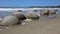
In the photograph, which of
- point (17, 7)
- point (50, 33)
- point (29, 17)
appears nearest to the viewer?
point (50, 33)

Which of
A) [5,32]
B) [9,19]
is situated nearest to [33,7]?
[9,19]

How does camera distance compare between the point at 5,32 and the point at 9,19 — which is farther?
the point at 9,19

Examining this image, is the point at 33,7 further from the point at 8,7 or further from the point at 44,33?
the point at 44,33

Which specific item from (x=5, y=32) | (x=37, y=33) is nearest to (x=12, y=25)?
(x=5, y=32)

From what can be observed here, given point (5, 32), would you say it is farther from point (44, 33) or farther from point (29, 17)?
point (29, 17)

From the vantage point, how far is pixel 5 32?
4.15 meters

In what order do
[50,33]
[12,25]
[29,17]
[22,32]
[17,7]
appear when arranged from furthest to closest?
[17,7], [29,17], [12,25], [22,32], [50,33]

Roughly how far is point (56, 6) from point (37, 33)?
407 inches

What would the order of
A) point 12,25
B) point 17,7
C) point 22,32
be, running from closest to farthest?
point 22,32
point 12,25
point 17,7

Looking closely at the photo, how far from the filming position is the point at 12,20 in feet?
17.0

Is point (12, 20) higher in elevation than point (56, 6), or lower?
higher

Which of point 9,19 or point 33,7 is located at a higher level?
point 9,19

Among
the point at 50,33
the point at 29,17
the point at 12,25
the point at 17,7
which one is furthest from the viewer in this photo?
the point at 17,7

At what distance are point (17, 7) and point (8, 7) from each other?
2.55ft
